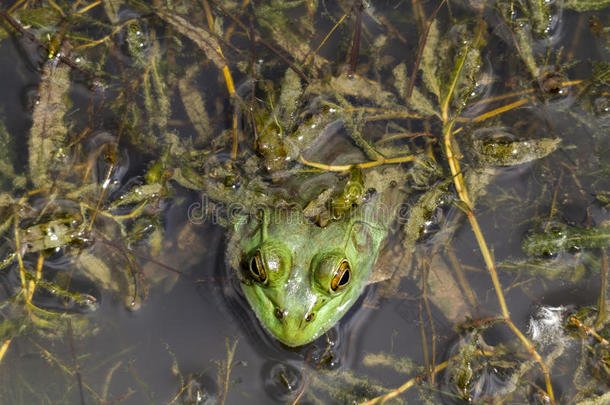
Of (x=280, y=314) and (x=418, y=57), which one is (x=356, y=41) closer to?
(x=418, y=57)

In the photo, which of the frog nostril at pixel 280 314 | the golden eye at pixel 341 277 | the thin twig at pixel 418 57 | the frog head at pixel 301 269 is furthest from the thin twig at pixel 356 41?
the frog nostril at pixel 280 314

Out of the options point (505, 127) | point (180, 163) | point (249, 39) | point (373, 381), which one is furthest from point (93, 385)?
point (505, 127)

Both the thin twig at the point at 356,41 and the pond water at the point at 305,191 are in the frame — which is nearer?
the pond water at the point at 305,191

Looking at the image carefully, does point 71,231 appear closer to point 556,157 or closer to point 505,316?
point 505,316

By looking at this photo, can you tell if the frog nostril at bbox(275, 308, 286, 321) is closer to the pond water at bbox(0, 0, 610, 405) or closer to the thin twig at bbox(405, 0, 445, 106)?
the pond water at bbox(0, 0, 610, 405)

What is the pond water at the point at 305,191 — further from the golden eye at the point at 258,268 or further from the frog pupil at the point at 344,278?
the golden eye at the point at 258,268

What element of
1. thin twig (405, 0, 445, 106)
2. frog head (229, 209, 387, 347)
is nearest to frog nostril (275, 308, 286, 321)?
frog head (229, 209, 387, 347)
